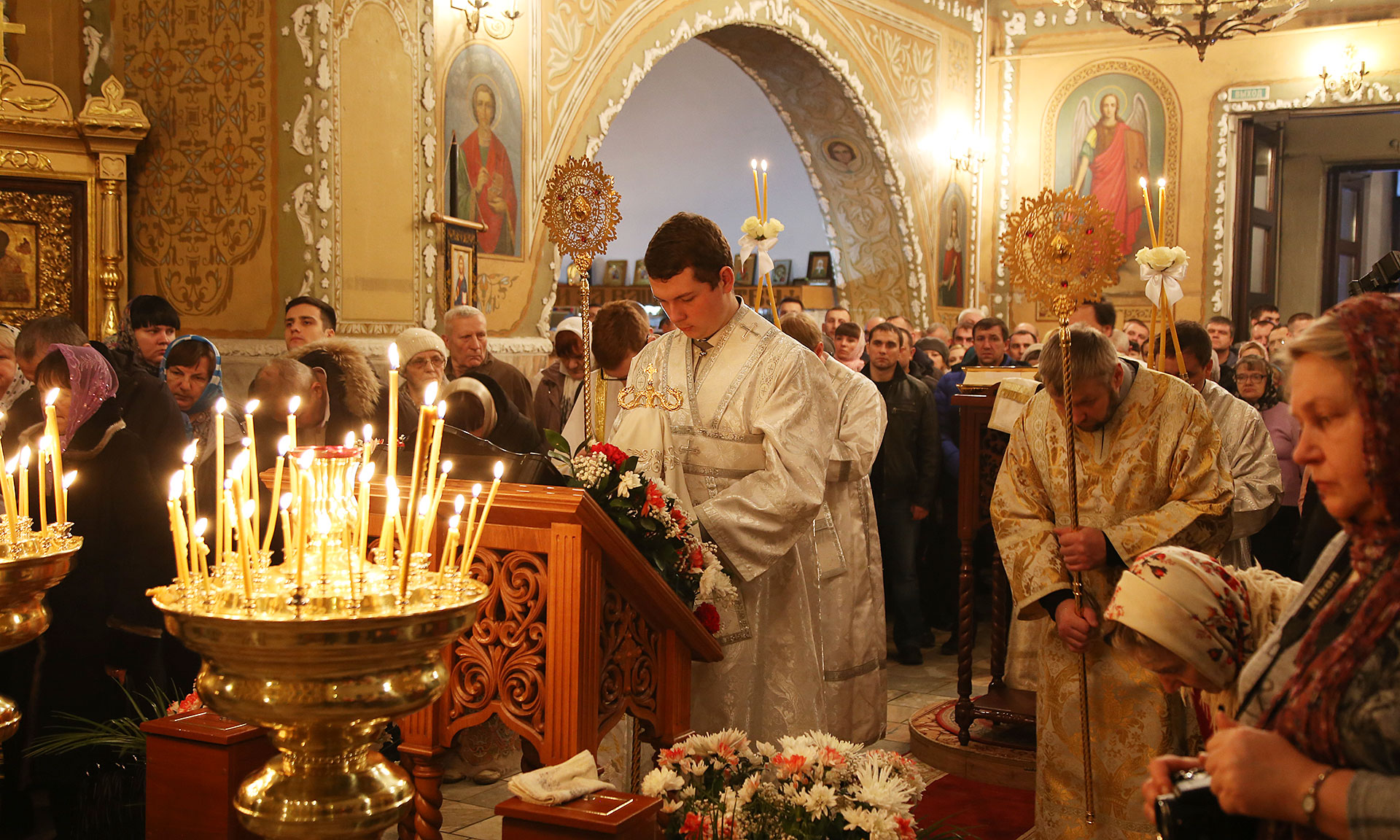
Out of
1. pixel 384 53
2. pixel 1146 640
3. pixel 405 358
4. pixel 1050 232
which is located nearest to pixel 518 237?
pixel 384 53

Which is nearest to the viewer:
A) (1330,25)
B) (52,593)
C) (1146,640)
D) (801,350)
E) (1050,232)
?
(1146,640)

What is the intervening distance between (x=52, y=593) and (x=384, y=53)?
389cm

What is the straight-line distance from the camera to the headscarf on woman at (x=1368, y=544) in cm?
128

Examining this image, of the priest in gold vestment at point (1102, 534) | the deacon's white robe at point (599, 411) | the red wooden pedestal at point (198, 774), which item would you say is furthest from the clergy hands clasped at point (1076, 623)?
the red wooden pedestal at point (198, 774)

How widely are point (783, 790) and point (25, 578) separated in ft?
4.16

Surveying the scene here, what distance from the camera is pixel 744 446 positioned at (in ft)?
10.1

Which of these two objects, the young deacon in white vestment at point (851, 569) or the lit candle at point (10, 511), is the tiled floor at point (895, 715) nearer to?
the young deacon in white vestment at point (851, 569)

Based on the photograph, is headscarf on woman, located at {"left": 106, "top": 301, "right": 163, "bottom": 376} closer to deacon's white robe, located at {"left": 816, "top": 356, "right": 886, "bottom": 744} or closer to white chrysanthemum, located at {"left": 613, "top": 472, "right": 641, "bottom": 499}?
deacon's white robe, located at {"left": 816, "top": 356, "right": 886, "bottom": 744}

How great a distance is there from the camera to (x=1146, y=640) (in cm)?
178

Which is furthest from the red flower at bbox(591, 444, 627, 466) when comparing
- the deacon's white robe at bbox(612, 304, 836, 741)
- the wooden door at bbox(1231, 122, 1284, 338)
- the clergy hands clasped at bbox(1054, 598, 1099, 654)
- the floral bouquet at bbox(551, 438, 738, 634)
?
the wooden door at bbox(1231, 122, 1284, 338)

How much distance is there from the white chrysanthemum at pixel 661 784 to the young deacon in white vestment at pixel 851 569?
1.53 meters

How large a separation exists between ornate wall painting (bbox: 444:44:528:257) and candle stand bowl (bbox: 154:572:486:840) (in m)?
5.96

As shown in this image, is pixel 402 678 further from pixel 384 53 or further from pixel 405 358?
pixel 384 53

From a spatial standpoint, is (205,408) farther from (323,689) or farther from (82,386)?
(323,689)
